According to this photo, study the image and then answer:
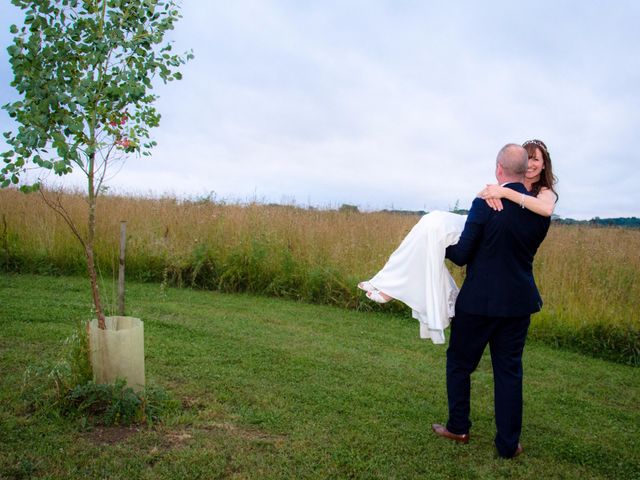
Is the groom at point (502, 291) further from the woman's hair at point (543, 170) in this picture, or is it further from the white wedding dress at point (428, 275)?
the woman's hair at point (543, 170)

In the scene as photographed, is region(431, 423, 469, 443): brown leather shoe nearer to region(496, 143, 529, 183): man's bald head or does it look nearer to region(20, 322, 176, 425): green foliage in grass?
region(496, 143, 529, 183): man's bald head

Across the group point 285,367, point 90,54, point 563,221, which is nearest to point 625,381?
point 285,367

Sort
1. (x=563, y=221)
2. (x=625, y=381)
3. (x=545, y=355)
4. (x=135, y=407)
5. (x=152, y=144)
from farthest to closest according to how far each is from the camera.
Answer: (x=563, y=221), (x=545, y=355), (x=625, y=381), (x=152, y=144), (x=135, y=407)

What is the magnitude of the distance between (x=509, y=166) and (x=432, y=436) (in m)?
1.94

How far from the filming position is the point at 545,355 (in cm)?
674

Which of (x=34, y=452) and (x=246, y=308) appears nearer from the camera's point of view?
(x=34, y=452)

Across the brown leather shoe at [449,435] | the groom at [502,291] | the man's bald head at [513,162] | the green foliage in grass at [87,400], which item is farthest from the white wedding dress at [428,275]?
the green foliage in grass at [87,400]

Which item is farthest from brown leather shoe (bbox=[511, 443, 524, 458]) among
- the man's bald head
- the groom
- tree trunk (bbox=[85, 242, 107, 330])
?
tree trunk (bbox=[85, 242, 107, 330])

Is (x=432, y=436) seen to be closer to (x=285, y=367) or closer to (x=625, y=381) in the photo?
(x=285, y=367)

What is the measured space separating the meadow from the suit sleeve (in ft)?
14.1

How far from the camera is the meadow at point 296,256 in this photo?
Answer: 24.5 ft

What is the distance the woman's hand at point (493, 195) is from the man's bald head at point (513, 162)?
0.12m

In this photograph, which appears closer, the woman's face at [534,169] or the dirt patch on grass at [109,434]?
the dirt patch on grass at [109,434]

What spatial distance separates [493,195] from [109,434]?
9.39 feet
